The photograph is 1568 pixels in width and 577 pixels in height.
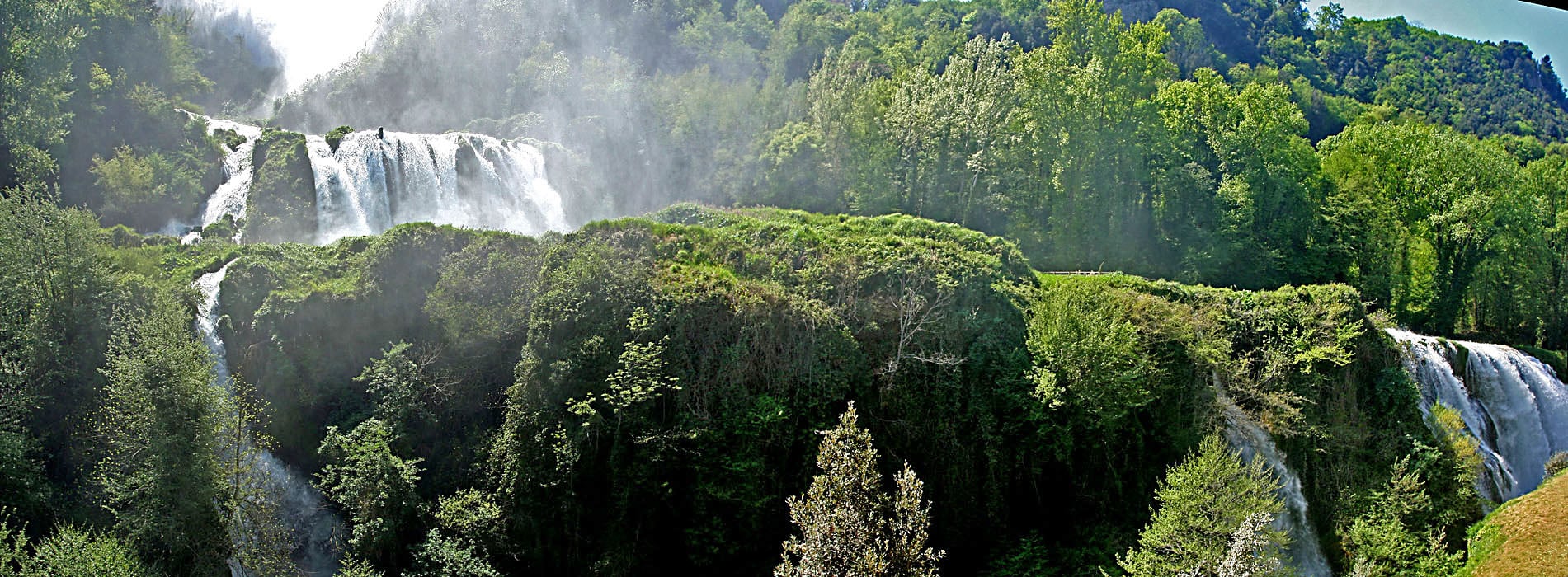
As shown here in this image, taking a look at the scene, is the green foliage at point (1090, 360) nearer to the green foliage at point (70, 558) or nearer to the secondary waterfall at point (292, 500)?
the secondary waterfall at point (292, 500)

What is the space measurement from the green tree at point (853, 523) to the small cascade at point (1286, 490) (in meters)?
13.8

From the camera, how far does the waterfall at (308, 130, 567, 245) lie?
36.6 metres

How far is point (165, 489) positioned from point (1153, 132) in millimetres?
35897

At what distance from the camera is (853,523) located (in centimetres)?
1451

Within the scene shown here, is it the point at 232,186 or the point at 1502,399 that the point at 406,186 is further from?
the point at 1502,399

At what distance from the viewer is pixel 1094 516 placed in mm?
23844

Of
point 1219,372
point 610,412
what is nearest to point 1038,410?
point 1219,372

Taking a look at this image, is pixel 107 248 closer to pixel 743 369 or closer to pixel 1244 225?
pixel 743 369

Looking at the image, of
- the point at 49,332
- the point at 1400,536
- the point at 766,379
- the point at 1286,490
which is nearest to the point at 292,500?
the point at 49,332

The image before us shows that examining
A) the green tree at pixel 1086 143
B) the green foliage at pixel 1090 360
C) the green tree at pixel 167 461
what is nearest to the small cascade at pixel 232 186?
the green tree at pixel 167 461

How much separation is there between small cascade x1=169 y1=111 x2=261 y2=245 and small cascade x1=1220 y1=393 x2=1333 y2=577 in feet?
119

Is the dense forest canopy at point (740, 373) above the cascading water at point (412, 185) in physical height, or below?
below

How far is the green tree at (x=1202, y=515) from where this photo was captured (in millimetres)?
19656

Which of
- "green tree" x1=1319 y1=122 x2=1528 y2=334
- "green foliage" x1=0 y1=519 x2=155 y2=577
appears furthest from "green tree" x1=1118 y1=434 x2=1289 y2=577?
"green tree" x1=1319 y1=122 x2=1528 y2=334
